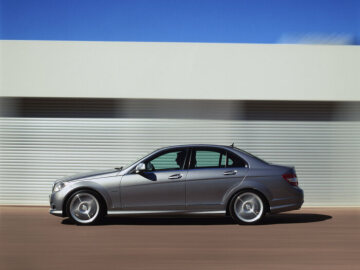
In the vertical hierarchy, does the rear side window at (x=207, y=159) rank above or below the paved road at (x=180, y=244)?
above

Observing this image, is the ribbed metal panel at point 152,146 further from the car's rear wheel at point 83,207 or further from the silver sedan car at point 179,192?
the car's rear wheel at point 83,207

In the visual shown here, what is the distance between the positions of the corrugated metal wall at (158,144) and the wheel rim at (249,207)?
167 inches

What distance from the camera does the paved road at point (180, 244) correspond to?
5842mm

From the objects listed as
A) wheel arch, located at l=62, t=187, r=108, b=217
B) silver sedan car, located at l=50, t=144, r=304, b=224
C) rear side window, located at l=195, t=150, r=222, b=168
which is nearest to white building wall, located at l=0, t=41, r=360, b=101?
rear side window, located at l=195, t=150, r=222, b=168

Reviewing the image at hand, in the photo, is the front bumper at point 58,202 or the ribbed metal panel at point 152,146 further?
the ribbed metal panel at point 152,146

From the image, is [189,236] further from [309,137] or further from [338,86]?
[338,86]

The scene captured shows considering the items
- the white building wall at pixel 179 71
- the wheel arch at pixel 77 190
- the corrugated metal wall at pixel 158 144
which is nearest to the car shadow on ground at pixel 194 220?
the wheel arch at pixel 77 190

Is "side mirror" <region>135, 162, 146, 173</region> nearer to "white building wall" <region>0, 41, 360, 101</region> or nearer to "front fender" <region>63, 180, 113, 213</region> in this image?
"front fender" <region>63, 180, 113, 213</region>

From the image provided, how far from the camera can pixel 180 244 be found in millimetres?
7070

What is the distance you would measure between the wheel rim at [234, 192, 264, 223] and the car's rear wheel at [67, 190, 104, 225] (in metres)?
2.57

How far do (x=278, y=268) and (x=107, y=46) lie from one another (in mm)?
9166

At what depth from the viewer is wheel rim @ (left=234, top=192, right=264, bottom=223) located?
8914 mm

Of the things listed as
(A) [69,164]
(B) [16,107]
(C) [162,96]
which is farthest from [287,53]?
(B) [16,107]

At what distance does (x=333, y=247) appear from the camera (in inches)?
271
